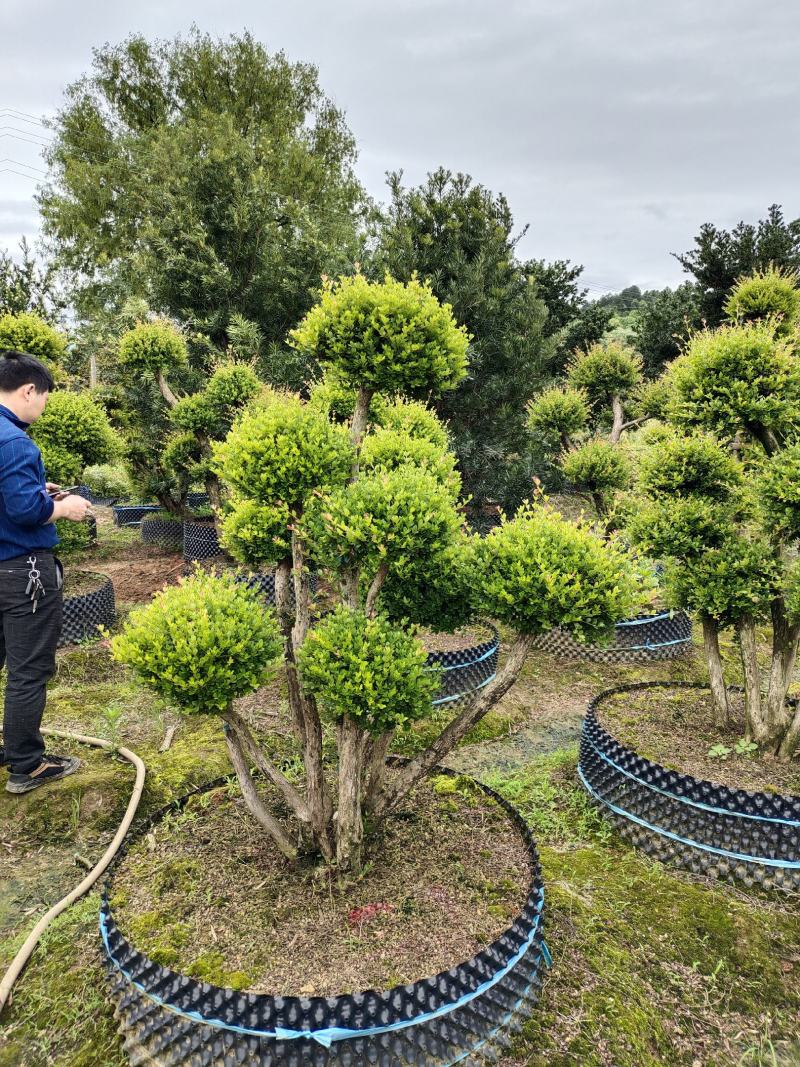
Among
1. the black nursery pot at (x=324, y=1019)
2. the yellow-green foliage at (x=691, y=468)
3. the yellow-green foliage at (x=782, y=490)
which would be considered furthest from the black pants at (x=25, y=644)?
the yellow-green foliage at (x=782, y=490)

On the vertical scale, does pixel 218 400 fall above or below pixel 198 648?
above

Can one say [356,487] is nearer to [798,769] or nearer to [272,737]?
[272,737]

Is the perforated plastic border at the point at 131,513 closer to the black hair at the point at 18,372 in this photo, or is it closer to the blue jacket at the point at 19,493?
the black hair at the point at 18,372

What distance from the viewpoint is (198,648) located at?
2.66 meters

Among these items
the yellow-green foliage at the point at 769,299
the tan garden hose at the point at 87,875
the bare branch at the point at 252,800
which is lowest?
the tan garden hose at the point at 87,875

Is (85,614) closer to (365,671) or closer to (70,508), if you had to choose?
(70,508)

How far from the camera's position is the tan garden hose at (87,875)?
9.34ft

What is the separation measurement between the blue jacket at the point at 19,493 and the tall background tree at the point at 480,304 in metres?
7.53

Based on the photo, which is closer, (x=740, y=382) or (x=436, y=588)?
(x=436, y=588)

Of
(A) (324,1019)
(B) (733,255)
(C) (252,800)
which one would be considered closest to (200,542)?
(C) (252,800)

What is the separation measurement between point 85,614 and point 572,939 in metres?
5.82

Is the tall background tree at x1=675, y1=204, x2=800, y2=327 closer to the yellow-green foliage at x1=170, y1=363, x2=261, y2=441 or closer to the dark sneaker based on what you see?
the yellow-green foliage at x1=170, y1=363, x2=261, y2=441

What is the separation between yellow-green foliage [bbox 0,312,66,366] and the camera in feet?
23.6

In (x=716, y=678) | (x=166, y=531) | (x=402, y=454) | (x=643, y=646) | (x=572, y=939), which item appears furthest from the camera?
(x=166, y=531)
